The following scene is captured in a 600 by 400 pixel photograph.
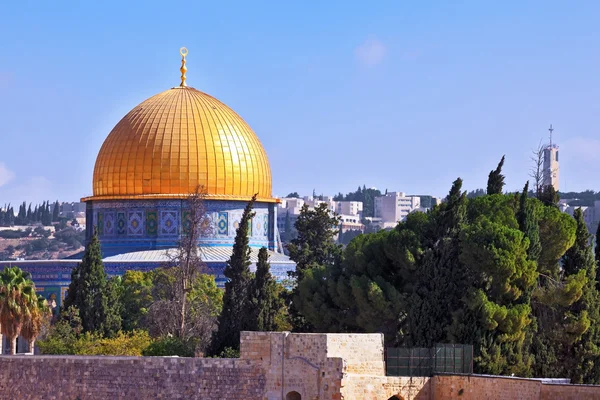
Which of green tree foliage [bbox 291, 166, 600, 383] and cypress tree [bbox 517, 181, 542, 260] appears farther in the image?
cypress tree [bbox 517, 181, 542, 260]

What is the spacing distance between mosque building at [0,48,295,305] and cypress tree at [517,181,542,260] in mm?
17818

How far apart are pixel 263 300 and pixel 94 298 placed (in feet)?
19.9

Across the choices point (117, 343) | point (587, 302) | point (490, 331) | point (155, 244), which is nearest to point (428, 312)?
point (490, 331)

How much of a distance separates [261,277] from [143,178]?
57.8 feet

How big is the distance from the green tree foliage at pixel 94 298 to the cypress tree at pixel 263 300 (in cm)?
483

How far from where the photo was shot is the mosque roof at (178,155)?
48.5 metres

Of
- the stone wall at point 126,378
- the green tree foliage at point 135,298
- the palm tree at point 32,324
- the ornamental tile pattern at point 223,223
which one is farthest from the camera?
the ornamental tile pattern at point 223,223

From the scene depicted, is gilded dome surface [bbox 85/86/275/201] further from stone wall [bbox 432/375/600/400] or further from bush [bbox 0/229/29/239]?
bush [bbox 0/229/29/239]

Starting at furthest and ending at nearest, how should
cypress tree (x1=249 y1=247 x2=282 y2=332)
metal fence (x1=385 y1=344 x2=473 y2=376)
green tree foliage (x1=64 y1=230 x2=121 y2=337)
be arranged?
green tree foliage (x1=64 y1=230 x2=121 y2=337), cypress tree (x1=249 y1=247 x2=282 y2=332), metal fence (x1=385 y1=344 x2=473 y2=376)

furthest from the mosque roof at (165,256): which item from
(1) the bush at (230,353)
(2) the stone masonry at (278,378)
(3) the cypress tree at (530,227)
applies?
(2) the stone masonry at (278,378)

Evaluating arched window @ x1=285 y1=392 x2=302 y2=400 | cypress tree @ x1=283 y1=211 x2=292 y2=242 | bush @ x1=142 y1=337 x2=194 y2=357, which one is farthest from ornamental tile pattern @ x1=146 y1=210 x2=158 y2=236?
cypress tree @ x1=283 y1=211 x2=292 y2=242

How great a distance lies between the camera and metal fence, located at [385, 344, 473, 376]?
86.0 feet

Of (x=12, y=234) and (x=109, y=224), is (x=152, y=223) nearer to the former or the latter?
(x=109, y=224)

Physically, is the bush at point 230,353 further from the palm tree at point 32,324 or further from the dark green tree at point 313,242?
the dark green tree at point 313,242
